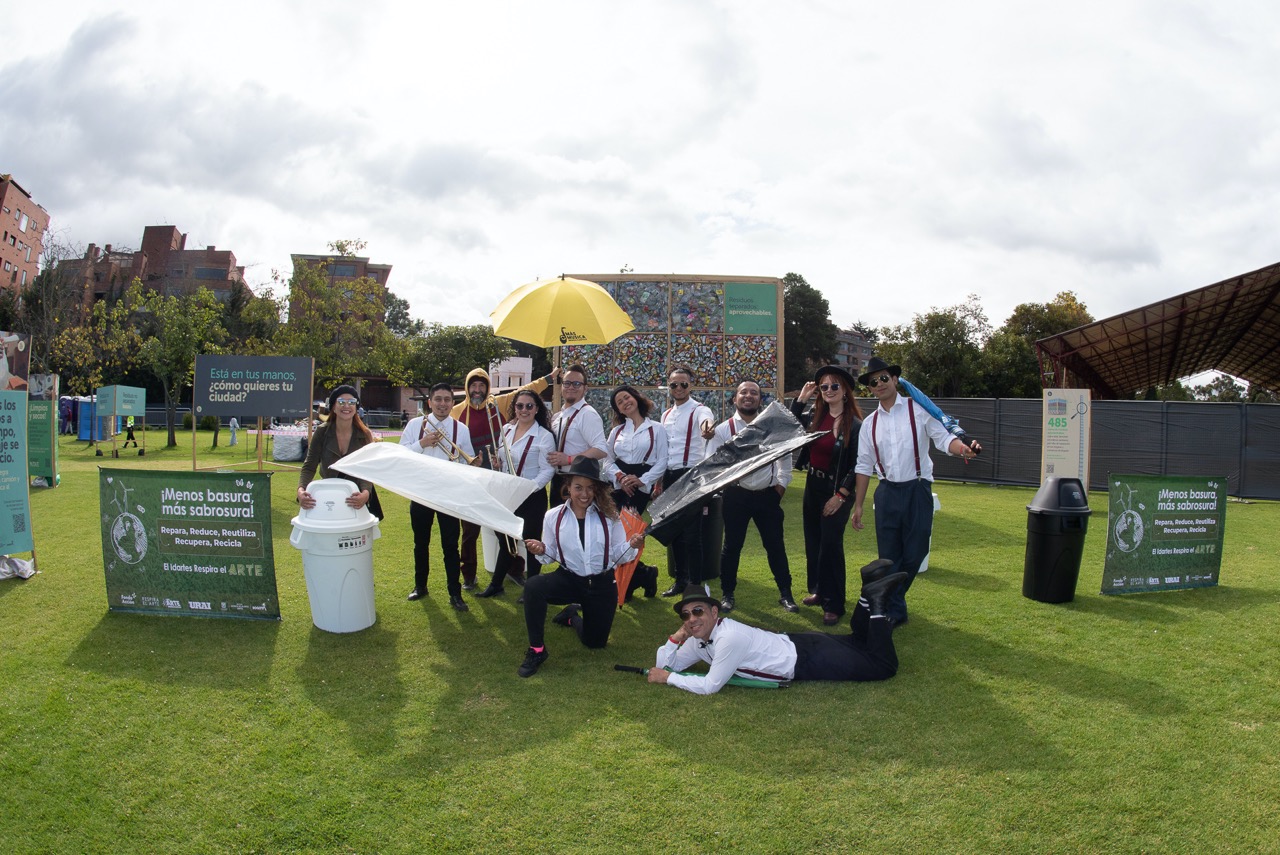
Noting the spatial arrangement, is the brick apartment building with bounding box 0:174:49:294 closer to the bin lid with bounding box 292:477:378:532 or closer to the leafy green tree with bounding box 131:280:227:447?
the leafy green tree with bounding box 131:280:227:447

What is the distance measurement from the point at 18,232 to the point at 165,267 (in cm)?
1272

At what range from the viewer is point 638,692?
4.20 meters

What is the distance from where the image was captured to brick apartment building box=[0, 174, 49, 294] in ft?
156

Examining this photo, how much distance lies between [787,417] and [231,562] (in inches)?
161

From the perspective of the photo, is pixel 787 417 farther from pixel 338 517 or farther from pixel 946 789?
pixel 338 517

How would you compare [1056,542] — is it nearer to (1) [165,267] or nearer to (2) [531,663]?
(2) [531,663]

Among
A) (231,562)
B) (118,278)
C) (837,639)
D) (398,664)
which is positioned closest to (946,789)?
(837,639)

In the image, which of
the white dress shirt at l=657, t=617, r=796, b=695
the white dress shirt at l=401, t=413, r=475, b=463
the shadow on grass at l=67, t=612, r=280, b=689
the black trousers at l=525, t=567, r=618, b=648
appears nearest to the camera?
the white dress shirt at l=657, t=617, r=796, b=695

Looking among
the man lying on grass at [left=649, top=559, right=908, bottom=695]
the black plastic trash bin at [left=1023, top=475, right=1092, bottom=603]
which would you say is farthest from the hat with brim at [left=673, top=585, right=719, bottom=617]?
the black plastic trash bin at [left=1023, top=475, right=1092, bottom=603]

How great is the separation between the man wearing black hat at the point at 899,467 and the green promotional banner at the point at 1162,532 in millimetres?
2154

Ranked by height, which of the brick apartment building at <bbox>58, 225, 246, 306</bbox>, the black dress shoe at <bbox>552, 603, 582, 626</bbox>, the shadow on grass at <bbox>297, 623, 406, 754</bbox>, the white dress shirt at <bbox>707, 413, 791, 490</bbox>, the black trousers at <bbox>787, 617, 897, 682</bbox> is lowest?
the shadow on grass at <bbox>297, 623, 406, 754</bbox>

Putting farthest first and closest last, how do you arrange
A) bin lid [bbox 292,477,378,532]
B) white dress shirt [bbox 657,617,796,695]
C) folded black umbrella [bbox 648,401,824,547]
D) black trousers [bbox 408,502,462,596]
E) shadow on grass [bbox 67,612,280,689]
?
black trousers [bbox 408,502,462,596], bin lid [bbox 292,477,378,532], folded black umbrella [bbox 648,401,824,547], shadow on grass [bbox 67,612,280,689], white dress shirt [bbox 657,617,796,695]

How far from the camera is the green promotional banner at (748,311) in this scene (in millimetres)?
12466

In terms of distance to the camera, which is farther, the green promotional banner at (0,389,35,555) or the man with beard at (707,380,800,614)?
the green promotional banner at (0,389,35,555)
